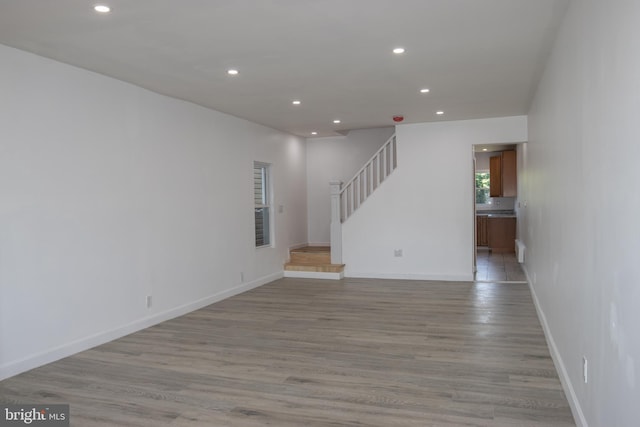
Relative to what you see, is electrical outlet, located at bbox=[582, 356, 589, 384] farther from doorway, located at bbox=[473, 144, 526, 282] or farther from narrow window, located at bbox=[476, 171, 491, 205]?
narrow window, located at bbox=[476, 171, 491, 205]

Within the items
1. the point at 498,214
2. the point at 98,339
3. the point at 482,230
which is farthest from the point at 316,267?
the point at 498,214

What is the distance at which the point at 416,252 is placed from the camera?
801 centimetres

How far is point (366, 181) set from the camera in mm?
8516

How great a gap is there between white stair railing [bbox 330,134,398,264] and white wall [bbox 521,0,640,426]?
178 inches

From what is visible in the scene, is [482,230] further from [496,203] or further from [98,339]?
[98,339]

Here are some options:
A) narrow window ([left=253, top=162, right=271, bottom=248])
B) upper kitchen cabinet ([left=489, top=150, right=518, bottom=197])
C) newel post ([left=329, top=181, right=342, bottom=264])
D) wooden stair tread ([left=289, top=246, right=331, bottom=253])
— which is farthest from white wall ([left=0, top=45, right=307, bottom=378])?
upper kitchen cabinet ([left=489, top=150, right=518, bottom=197])

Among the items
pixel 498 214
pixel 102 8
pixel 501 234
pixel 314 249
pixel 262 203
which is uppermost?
pixel 102 8

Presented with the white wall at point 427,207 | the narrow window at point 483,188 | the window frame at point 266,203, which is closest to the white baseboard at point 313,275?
the white wall at point 427,207

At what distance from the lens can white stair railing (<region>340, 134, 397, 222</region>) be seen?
8.29 metres

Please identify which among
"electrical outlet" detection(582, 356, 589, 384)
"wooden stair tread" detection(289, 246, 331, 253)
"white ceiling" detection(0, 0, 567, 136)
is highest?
"white ceiling" detection(0, 0, 567, 136)

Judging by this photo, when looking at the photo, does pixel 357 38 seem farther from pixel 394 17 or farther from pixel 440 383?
pixel 440 383

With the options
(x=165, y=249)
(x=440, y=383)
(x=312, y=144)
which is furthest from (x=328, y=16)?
(x=312, y=144)

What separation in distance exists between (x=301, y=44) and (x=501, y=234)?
30.0ft

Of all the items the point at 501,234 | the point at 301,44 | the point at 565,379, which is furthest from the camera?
the point at 501,234
